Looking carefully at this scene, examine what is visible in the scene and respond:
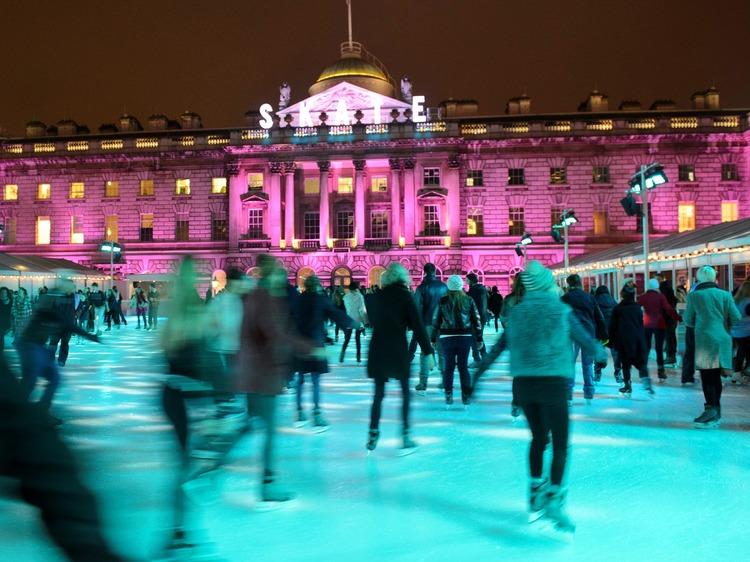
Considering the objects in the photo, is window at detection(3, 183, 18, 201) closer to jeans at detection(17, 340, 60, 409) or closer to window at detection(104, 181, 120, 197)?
window at detection(104, 181, 120, 197)

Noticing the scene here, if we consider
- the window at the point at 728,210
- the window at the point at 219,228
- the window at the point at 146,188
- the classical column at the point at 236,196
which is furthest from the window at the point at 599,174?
the window at the point at 146,188

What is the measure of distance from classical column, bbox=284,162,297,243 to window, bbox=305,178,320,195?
5.68 feet

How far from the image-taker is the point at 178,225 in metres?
48.4

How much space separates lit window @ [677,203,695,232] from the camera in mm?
44406

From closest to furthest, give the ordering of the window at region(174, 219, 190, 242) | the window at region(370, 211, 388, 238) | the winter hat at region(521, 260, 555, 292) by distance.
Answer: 1. the winter hat at region(521, 260, 555, 292)
2. the window at region(370, 211, 388, 238)
3. the window at region(174, 219, 190, 242)

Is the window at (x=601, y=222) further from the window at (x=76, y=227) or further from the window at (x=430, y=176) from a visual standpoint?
the window at (x=76, y=227)

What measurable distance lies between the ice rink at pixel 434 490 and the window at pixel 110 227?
4190cm

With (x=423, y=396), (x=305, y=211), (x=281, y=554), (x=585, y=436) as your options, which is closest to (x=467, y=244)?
(x=305, y=211)

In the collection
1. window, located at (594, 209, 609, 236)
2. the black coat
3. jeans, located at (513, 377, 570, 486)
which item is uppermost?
window, located at (594, 209, 609, 236)

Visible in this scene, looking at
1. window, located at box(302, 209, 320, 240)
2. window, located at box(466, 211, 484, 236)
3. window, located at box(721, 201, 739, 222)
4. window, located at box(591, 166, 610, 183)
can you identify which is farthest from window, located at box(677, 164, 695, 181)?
window, located at box(302, 209, 320, 240)

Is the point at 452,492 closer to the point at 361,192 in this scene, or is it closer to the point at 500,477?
the point at 500,477

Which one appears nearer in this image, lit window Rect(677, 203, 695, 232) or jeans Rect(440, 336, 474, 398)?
jeans Rect(440, 336, 474, 398)

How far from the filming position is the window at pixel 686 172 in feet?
146

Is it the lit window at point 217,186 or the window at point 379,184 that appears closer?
the window at point 379,184
